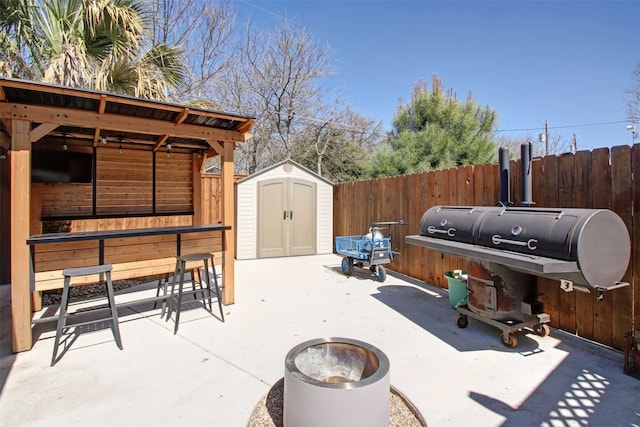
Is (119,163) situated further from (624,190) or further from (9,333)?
(624,190)

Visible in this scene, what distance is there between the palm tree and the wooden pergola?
0.79 metres

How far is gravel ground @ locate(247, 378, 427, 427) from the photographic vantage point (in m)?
1.92

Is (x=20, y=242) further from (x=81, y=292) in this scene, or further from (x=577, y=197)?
(x=577, y=197)

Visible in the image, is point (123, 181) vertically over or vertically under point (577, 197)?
over

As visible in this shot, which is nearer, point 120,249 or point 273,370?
point 273,370

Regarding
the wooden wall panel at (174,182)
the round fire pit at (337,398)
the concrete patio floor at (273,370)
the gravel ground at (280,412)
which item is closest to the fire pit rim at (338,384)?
the round fire pit at (337,398)

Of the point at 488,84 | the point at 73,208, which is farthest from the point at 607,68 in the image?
the point at 73,208

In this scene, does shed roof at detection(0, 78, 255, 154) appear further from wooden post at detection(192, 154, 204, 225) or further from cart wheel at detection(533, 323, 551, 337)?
cart wheel at detection(533, 323, 551, 337)

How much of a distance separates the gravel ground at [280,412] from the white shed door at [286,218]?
553 centimetres

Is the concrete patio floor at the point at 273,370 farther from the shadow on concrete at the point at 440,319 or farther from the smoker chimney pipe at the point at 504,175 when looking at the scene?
the smoker chimney pipe at the point at 504,175

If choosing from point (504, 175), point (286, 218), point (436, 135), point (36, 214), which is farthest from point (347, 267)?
point (436, 135)

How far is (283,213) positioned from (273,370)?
535cm

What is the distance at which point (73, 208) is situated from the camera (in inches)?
180

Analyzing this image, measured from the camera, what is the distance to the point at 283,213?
779cm
